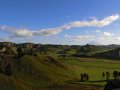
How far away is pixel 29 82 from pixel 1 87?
47806mm

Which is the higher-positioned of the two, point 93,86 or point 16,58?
point 16,58

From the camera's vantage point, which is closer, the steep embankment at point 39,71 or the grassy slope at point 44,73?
the grassy slope at point 44,73

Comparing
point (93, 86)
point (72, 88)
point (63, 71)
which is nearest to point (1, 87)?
point (72, 88)

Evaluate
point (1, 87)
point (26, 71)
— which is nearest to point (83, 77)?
point (26, 71)

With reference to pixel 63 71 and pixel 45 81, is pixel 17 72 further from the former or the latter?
pixel 63 71

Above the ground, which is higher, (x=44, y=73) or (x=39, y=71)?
(x=39, y=71)

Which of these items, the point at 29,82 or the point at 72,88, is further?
the point at 29,82

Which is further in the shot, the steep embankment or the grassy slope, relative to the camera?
the steep embankment

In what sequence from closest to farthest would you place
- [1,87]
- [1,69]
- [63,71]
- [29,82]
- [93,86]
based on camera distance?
[1,87]
[93,86]
[29,82]
[1,69]
[63,71]

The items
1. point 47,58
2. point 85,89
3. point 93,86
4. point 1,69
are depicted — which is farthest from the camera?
point 47,58

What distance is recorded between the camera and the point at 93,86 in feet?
439

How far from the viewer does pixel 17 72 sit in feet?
524

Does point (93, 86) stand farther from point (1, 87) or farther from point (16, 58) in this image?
point (16, 58)

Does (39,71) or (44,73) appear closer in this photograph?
(44,73)
